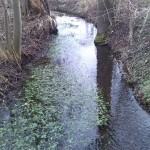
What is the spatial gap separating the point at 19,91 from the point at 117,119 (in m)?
4.20

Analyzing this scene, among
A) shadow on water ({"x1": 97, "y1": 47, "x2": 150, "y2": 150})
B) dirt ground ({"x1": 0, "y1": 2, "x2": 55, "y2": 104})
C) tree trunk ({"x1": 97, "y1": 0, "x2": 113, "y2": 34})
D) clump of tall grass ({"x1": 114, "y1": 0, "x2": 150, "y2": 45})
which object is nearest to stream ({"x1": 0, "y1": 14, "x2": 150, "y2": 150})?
shadow on water ({"x1": 97, "y1": 47, "x2": 150, "y2": 150})

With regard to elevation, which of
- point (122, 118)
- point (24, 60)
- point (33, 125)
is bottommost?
point (24, 60)

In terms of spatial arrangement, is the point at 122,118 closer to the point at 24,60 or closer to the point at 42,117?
the point at 42,117

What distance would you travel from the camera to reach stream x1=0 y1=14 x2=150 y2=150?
883cm

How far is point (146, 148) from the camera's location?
8.40 meters

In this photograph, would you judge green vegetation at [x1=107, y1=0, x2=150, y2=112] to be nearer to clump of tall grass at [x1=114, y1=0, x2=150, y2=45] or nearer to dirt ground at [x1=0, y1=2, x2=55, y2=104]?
clump of tall grass at [x1=114, y1=0, x2=150, y2=45]

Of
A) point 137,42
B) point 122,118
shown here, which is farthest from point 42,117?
point 137,42

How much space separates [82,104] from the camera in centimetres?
1098

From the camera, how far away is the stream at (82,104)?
8.83 metres

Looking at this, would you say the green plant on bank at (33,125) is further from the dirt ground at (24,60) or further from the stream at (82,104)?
the dirt ground at (24,60)

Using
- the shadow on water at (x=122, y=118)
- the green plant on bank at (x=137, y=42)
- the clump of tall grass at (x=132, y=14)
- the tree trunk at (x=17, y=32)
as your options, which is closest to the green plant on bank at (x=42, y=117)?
the shadow on water at (x=122, y=118)

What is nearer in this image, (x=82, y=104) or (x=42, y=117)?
(x=42, y=117)

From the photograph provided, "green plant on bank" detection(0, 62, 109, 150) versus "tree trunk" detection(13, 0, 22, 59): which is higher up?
"tree trunk" detection(13, 0, 22, 59)

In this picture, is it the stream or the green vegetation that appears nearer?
the stream
